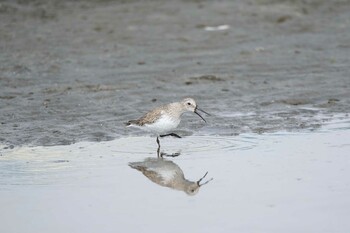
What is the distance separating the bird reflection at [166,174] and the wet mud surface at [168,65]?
1.45 metres

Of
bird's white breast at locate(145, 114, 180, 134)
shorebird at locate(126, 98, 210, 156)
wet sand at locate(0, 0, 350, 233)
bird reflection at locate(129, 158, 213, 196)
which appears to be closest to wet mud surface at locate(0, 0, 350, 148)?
wet sand at locate(0, 0, 350, 233)

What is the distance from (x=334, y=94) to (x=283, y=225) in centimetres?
636

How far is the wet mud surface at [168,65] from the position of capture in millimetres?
12320

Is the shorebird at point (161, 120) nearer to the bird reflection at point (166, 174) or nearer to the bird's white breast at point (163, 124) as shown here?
the bird's white breast at point (163, 124)

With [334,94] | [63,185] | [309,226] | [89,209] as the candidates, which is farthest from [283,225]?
[334,94]

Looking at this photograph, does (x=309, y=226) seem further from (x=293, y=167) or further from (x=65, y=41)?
(x=65, y=41)

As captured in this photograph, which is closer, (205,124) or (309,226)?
(309,226)

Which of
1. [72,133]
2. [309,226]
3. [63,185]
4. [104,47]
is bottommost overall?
[309,226]

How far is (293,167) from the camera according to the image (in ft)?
31.7

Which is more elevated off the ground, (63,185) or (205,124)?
(205,124)

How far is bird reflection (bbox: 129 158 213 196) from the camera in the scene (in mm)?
8984

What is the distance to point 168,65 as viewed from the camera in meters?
15.4

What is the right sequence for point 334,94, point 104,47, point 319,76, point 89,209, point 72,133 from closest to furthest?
1. point 89,209
2. point 72,133
3. point 334,94
4. point 319,76
5. point 104,47

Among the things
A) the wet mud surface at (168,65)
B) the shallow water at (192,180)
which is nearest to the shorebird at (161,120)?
the shallow water at (192,180)
